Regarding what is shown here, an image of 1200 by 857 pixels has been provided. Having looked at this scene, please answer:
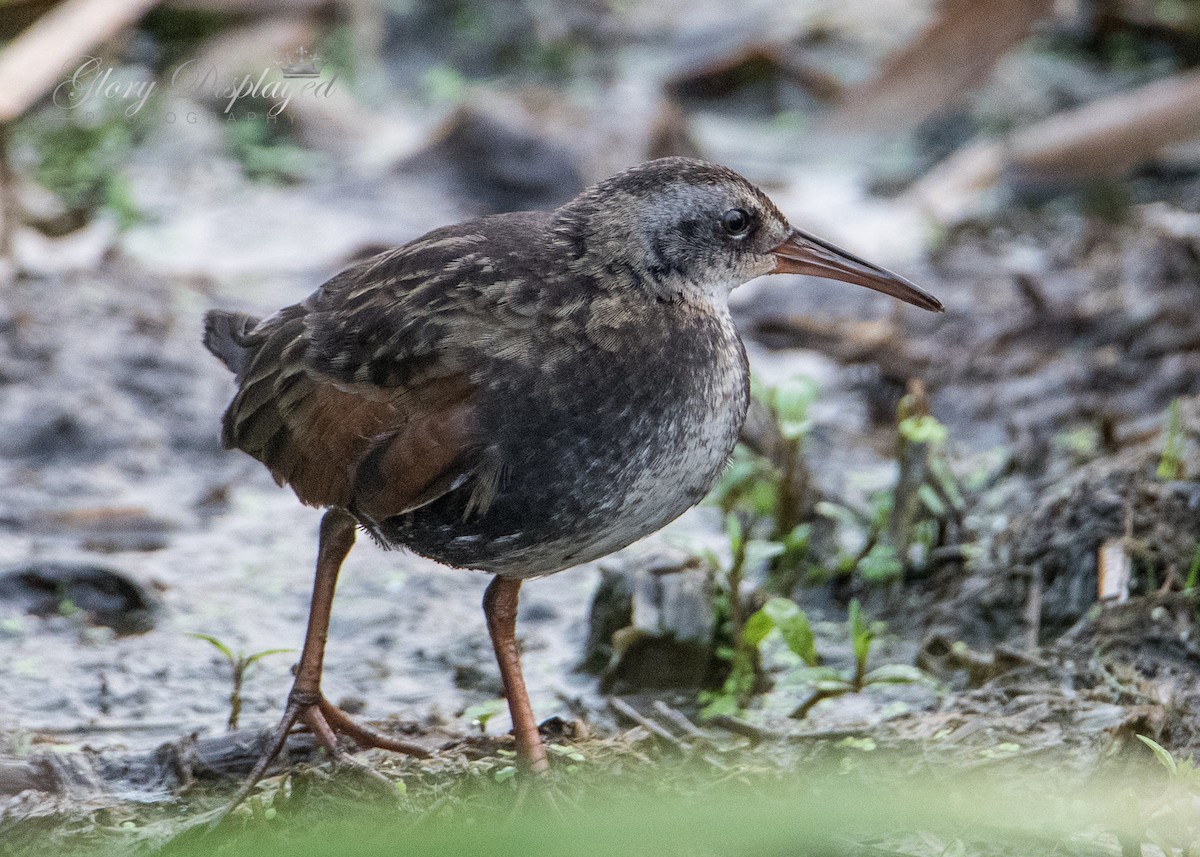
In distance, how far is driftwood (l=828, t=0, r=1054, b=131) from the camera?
7.68m

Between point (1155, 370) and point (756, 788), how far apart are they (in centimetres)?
280

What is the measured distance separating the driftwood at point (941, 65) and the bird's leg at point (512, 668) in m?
5.15

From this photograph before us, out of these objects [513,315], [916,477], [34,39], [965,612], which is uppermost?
[34,39]

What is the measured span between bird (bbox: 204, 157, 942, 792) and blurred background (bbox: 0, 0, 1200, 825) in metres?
0.67

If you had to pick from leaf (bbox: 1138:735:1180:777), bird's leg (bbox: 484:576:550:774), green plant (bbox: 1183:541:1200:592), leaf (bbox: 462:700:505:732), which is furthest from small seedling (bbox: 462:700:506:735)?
green plant (bbox: 1183:541:1200:592)

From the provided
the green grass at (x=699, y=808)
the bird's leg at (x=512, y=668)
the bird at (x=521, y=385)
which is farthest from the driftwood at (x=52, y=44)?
the green grass at (x=699, y=808)

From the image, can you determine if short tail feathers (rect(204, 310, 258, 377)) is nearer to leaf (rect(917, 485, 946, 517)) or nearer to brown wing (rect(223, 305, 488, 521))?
brown wing (rect(223, 305, 488, 521))

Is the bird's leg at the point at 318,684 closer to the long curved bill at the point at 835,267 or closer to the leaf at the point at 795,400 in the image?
the long curved bill at the point at 835,267

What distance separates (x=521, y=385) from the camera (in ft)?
9.82

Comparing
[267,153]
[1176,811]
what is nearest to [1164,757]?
[1176,811]

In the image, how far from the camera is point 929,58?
7.81m

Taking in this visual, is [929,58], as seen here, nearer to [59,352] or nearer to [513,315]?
[59,352]

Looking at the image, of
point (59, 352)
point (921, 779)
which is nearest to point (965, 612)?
point (921, 779)

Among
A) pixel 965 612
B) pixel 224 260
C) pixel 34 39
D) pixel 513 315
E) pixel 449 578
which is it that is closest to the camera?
pixel 513 315
